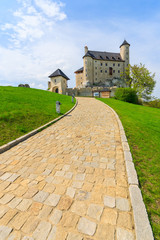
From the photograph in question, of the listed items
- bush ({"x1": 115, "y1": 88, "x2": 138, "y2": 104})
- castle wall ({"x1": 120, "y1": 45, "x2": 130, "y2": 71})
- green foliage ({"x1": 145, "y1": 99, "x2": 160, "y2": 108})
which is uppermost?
castle wall ({"x1": 120, "y1": 45, "x2": 130, "y2": 71})

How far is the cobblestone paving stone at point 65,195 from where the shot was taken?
1774 millimetres

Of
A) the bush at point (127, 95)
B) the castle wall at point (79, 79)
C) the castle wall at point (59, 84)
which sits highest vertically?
the castle wall at point (79, 79)

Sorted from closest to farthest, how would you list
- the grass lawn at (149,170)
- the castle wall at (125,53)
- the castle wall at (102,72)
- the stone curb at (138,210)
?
the stone curb at (138,210)
the grass lawn at (149,170)
the castle wall at (102,72)
the castle wall at (125,53)

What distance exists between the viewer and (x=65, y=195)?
7.89 ft

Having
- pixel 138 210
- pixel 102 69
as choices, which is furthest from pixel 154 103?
pixel 138 210

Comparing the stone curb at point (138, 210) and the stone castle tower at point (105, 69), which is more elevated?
the stone castle tower at point (105, 69)

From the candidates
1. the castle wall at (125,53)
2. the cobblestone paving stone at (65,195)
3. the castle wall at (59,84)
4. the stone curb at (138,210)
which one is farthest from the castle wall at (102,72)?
the stone curb at (138,210)

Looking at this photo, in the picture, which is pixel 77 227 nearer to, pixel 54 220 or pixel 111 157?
pixel 54 220

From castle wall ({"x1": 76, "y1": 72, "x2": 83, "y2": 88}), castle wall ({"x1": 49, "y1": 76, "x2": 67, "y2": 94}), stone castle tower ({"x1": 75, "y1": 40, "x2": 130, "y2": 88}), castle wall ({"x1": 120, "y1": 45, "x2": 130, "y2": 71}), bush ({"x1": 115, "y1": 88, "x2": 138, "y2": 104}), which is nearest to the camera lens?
bush ({"x1": 115, "y1": 88, "x2": 138, "y2": 104})

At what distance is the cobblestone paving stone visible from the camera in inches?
69.9

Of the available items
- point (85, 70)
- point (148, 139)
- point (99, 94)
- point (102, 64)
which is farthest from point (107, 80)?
point (148, 139)

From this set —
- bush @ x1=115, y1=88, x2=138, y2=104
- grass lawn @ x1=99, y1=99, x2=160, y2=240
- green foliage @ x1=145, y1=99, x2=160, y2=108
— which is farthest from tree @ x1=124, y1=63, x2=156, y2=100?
grass lawn @ x1=99, y1=99, x2=160, y2=240

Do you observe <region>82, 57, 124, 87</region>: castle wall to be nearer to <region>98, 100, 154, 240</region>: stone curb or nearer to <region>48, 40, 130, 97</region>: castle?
<region>48, 40, 130, 97</region>: castle

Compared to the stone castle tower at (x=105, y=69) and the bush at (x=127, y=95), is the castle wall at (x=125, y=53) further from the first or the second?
the bush at (x=127, y=95)
